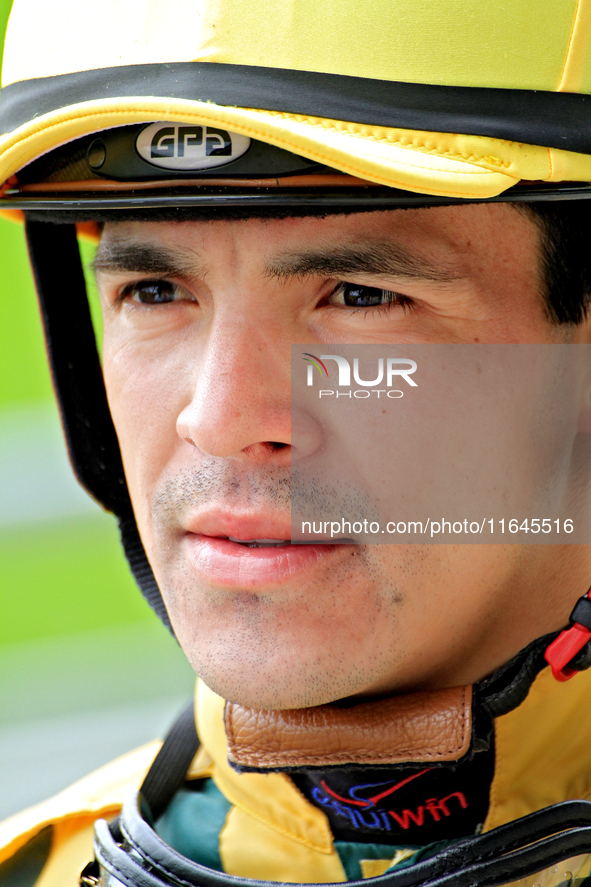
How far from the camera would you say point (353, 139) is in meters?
0.99

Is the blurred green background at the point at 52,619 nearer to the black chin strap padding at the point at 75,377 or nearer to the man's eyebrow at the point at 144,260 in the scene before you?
the black chin strap padding at the point at 75,377

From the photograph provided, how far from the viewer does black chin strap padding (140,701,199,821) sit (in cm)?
143

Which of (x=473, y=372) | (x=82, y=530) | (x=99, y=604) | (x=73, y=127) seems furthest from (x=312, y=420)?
(x=82, y=530)

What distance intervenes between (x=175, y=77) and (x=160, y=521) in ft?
1.81

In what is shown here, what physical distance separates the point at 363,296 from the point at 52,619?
18.3ft

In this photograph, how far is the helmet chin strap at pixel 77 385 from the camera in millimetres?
1655

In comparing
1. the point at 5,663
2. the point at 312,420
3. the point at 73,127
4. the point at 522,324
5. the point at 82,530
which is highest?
the point at 73,127

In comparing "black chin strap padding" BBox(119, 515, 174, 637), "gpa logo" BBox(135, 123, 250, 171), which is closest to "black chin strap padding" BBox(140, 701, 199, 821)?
"black chin strap padding" BBox(119, 515, 174, 637)

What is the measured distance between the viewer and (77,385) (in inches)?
66.7

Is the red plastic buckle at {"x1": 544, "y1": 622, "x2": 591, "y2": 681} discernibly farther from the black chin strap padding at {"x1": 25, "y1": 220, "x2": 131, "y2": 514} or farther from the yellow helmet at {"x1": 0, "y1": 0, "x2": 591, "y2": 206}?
the black chin strap padding at {"x1": 25, "y1": 220, "x2": 131, "y2": 514}

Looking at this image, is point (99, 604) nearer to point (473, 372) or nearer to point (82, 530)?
point (82, 530)

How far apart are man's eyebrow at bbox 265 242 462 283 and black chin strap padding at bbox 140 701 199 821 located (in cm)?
82

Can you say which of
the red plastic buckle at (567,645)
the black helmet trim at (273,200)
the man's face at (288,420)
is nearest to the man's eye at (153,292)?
the man's face at (288,420)

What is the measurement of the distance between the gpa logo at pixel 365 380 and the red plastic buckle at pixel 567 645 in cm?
36
